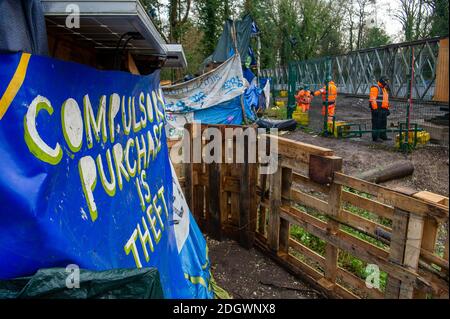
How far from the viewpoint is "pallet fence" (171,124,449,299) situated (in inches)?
99.7

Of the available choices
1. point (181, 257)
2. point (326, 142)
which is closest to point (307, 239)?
point (181, 257)

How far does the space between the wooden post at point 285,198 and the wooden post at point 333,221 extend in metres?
0.72

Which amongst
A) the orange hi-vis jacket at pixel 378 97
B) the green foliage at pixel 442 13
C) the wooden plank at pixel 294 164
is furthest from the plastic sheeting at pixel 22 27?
the orange hi-vis jacket at pixel 378 97

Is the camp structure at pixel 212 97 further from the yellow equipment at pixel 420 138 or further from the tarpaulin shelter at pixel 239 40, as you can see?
the yellow equipment at pixel 420 138

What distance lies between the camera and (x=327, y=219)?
140 inches

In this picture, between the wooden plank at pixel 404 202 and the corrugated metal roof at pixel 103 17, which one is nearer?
the corrugated metal roof at pixel 103 17

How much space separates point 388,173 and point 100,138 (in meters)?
6.08

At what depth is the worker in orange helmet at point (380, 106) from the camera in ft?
34.8

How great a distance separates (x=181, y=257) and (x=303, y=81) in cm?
1963

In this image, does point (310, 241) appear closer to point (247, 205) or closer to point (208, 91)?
point (247, 205)
